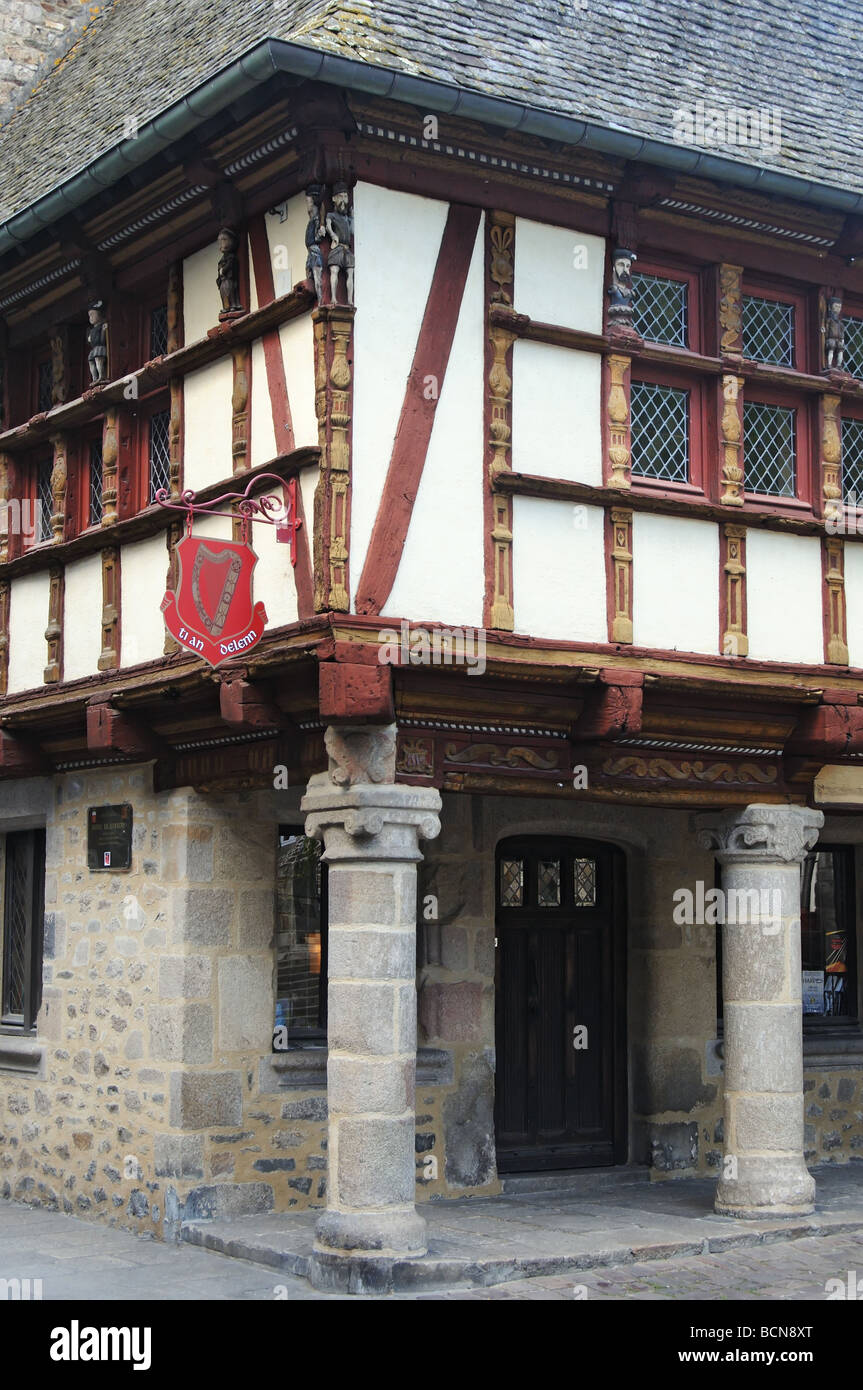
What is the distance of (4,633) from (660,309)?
4.50 m

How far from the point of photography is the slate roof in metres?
8.86

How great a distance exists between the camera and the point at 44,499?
11.6 meters

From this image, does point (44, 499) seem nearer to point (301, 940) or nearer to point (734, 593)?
point (301, 940)

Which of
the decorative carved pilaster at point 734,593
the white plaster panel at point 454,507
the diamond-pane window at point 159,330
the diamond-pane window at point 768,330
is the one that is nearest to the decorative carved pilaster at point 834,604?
the decorative carved pilaster at point 734,593

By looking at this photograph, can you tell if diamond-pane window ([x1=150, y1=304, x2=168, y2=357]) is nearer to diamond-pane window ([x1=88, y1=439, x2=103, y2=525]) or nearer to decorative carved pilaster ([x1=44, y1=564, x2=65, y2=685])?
diamond-pane window ([x1=88, y1=439, x2=103, y2=525])

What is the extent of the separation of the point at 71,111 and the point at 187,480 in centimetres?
426

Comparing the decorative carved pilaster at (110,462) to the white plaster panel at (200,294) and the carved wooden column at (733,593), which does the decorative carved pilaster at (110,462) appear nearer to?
the white plaster panel at (200,294)

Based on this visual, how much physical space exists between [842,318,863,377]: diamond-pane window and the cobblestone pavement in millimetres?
4710

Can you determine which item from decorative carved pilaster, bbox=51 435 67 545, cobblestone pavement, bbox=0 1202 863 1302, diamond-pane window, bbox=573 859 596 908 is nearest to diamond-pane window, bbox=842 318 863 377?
diamond-pane window, bbox=573 859 596 908

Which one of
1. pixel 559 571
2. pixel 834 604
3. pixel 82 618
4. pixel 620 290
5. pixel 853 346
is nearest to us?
pixel 559 571

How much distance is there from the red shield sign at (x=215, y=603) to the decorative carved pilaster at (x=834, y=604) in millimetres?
3112

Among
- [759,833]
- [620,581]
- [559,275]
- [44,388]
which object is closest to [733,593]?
[620,581]

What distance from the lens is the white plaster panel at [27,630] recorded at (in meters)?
Answer: 11.0
